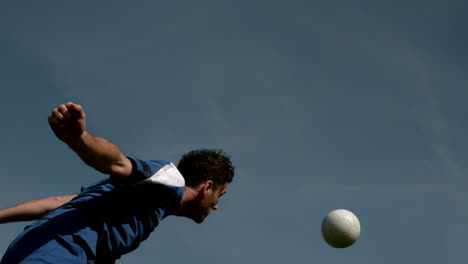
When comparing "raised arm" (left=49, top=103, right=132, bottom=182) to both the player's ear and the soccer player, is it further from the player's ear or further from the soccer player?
the player's ear

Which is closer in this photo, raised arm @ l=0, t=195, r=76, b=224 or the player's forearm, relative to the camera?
the player's forearm

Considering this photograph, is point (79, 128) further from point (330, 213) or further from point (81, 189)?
point (330, 213)

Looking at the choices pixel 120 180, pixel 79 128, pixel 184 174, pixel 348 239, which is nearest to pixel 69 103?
pixel 79 128

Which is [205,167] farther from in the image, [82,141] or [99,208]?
[82,141]

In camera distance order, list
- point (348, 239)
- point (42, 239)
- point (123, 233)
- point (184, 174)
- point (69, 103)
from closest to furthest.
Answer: point (69, 103) < point (42, 239) < point (123, 233) < point (184, 174) < point (348, 239)

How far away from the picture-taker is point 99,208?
584 centimetres

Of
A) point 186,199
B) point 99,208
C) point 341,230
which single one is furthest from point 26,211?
point 341,230

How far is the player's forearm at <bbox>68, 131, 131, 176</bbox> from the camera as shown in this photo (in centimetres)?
507

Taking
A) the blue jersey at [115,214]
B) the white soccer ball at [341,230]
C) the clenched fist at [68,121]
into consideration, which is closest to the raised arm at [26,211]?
the blue jersey at [115,214]

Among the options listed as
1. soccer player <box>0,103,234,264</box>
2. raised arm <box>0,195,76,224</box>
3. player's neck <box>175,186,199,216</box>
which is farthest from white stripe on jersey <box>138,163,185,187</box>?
raised arm <box>0,195,76,224</box>

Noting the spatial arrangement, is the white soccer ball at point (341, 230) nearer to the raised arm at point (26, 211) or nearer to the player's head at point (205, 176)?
the player's head at point (205, 176)

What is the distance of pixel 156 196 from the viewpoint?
19.6ft

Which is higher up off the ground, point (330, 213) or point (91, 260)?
point (330, 213)

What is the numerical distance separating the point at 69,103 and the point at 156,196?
1.54 meters
